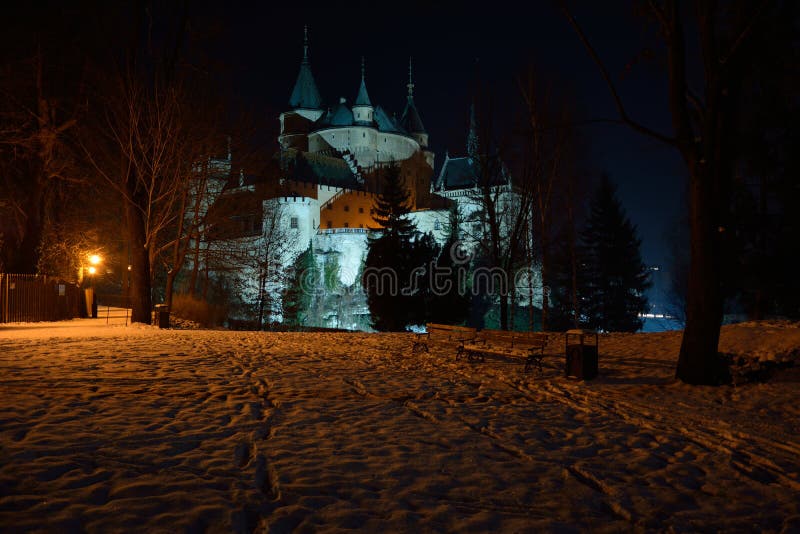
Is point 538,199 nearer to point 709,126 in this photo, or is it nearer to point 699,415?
point 709,126

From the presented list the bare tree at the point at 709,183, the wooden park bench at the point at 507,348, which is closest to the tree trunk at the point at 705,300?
the bare tree at the point at 709,183

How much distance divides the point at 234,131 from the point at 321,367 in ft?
52.7

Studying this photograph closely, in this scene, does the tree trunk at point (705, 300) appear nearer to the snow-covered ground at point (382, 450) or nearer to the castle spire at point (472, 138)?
the snow-covered ground at point (382, 450)

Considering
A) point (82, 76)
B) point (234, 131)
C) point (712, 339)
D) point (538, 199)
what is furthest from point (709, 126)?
point (82, 76)

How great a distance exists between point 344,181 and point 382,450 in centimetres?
6970

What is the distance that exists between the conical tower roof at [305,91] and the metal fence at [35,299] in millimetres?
71801

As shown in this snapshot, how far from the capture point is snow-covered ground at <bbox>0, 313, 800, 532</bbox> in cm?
347

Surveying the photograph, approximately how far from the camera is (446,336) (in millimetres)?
12656

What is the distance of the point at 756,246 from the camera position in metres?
18.1

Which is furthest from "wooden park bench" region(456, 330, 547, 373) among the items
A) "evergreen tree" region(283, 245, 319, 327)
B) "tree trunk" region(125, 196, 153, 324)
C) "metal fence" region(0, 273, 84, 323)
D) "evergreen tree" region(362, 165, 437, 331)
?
"evergreen tree" region(283, 245, 319, 327)

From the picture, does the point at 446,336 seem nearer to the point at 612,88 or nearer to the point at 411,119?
the point at 612,88

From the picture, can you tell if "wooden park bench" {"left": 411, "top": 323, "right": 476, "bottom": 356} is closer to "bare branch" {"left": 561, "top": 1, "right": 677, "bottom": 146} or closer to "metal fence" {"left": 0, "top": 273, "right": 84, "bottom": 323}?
"bare branch" {"left": 561, "top": 1, "right": 677, "bottom": 146}

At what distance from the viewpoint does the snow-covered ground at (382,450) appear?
3469 mm

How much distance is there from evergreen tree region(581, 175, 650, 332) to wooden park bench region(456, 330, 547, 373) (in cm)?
2387
